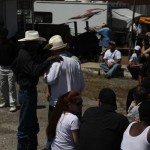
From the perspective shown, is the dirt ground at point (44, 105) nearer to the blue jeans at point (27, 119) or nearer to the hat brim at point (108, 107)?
the blue jeans at point (27, 119)

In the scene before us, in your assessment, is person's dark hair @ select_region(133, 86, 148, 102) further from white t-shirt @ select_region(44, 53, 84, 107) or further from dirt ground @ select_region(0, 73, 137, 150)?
dirt ground @ select_region(0, 73, 137, 150)

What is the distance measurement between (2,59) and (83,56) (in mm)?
10370

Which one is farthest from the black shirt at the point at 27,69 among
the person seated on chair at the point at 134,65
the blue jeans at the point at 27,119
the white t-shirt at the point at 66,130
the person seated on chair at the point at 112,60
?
the person seated on chair at the point at 112,60

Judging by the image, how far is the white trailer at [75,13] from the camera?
996 inches

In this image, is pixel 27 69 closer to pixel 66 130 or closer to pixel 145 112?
pixel 66 130

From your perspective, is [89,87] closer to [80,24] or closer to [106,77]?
[106,77]

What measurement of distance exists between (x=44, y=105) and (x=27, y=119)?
4.24 meters

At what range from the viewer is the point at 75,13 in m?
26.1

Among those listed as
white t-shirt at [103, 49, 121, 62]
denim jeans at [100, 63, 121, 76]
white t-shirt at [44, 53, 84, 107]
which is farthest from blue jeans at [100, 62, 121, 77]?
white t-shirt at [44, 53, 84, 107]

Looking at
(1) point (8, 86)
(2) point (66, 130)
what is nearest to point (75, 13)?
(1) point (8, 86)

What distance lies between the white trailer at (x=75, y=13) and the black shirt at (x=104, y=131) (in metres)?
19.8

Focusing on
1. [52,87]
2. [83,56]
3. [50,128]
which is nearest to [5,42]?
[52,87]

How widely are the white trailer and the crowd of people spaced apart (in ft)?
51.0

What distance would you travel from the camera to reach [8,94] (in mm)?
10562
